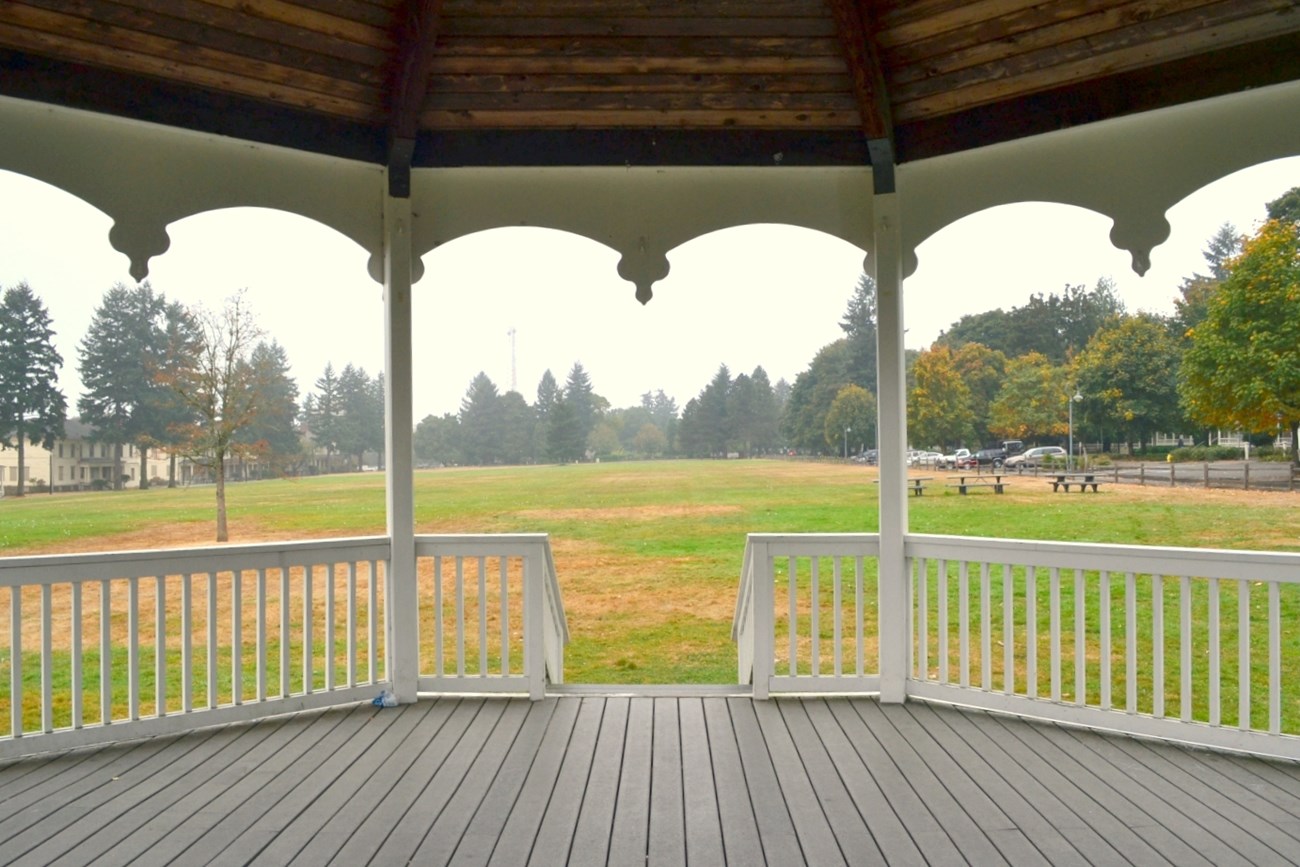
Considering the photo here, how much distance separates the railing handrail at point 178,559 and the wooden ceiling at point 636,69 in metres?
1.87

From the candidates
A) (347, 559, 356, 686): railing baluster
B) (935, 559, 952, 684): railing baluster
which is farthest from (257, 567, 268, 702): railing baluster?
(935, 559, 952, 684): railing baluster

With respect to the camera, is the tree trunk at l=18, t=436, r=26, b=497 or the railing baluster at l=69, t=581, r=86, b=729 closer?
the railing baluster at l=69, t=581, r=86, b=729

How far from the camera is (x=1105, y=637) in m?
3.92

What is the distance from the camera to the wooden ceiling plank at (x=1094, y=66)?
3.46 metres

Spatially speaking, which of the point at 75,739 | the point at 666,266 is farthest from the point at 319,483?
the point at 666,266

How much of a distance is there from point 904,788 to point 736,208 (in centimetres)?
277

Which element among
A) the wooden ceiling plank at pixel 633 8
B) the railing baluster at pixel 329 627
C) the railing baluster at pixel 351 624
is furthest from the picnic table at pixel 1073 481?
the railing baluster at pixel 329 627

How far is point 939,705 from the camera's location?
14.0ft

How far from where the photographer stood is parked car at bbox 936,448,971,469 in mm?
5188

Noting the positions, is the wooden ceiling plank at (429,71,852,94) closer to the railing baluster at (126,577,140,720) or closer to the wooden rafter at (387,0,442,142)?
the wooden rafter at (387,0,442,142)

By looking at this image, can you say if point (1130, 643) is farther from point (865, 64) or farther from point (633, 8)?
point (633, 8)

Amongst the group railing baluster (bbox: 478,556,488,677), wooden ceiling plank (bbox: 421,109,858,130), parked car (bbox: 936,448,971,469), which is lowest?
railing baluster (bbox: 478,556,488,677)

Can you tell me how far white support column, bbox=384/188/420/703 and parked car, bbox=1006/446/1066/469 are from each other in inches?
134

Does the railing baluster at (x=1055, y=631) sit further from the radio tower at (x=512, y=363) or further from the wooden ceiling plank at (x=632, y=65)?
the radio tower at (x=512, y=363)
